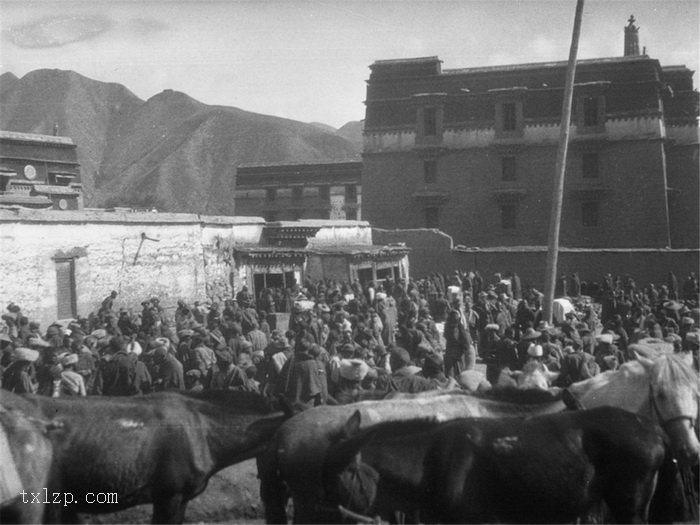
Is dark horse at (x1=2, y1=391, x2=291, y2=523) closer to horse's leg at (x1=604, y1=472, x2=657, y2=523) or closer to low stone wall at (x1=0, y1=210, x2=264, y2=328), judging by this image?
horse's leg at (x1=604, y1=472, x2=657, y2=523)

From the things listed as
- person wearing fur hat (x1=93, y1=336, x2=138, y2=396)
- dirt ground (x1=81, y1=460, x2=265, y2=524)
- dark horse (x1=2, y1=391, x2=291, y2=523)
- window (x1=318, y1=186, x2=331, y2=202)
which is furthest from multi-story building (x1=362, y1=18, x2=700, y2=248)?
dark horse (x1=2, y1=391, x2=291, y2=523)

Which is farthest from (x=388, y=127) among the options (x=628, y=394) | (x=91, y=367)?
(x=628, y=394)

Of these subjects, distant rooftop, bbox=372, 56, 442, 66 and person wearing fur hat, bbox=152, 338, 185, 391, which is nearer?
person wearing fur hat, bbox=152, 338, 185, 391

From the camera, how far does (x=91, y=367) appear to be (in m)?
10.7

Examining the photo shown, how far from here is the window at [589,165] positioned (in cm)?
3645

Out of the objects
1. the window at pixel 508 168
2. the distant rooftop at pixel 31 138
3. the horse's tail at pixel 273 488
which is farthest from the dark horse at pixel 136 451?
the distant rooftop at pixel 31 138

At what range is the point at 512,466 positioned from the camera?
5.06m

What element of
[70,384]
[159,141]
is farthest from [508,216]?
[159,141]

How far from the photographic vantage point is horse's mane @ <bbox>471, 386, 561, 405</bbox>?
20.0 ft

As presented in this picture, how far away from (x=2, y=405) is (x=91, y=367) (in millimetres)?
5371

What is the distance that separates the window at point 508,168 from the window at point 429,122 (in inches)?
158

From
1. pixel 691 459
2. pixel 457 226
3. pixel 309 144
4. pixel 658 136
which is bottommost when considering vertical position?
pixel 691 459

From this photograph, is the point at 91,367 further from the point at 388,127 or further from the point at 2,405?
the point at 388,127

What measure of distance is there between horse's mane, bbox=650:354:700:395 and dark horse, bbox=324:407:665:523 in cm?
75
